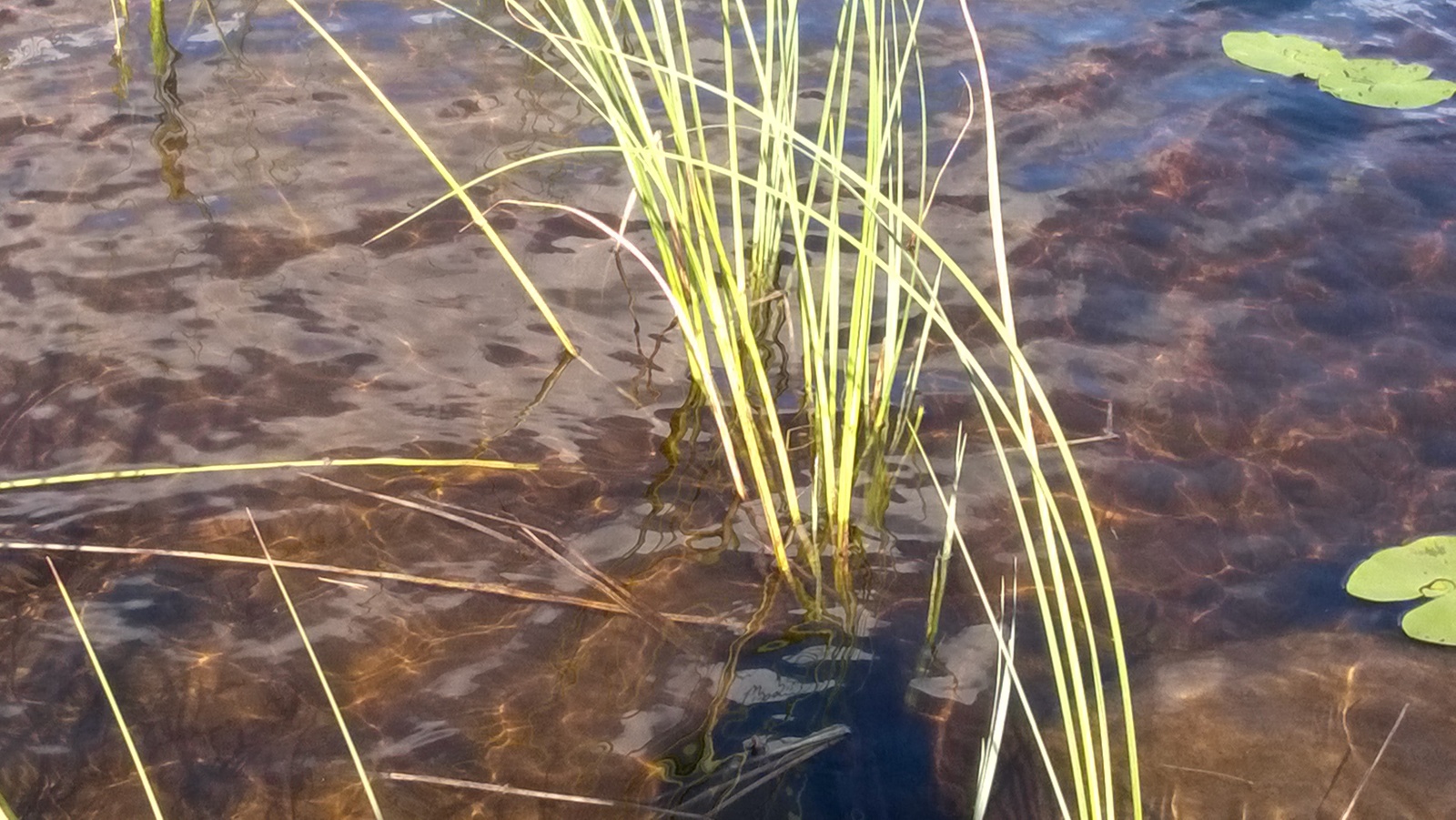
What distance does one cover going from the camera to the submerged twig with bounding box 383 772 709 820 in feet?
6.66

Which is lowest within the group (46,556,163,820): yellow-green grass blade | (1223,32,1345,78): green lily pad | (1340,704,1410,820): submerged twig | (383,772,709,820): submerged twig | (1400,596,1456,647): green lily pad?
(383,772,709,820): submerged twig

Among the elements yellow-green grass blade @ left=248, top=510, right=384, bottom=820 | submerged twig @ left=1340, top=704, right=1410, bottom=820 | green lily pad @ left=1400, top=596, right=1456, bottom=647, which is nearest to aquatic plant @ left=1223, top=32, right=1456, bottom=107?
green lily pad @ left=1400, top=596, right=1456, bottom=647

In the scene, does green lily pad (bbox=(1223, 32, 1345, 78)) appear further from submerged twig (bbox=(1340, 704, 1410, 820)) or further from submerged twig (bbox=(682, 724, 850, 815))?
submerged twig (bbox=(682, 724, 850, 815))

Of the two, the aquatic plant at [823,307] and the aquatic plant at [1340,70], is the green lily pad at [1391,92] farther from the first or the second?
the aquatic plant at [823,307]

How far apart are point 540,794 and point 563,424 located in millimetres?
1016

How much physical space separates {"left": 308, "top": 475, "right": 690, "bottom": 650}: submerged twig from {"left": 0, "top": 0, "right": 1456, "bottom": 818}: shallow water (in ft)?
0.08

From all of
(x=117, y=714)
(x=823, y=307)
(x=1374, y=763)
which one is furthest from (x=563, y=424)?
(x=1374, y=763)

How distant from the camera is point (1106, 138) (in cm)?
396

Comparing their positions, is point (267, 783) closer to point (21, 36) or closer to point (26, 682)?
point (26, 682)

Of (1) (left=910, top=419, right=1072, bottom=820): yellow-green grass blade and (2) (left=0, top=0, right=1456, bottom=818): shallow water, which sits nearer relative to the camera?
(1) (left=910, top=419, right=1072, bottom=820): yellow-green grass blade

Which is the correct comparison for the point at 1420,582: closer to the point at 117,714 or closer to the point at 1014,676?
the point at 1014,676

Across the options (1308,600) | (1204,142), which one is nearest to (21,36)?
(1204,142)

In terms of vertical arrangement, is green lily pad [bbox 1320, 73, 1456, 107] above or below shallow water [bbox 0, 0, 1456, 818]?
above

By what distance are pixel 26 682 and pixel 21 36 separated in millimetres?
2827
